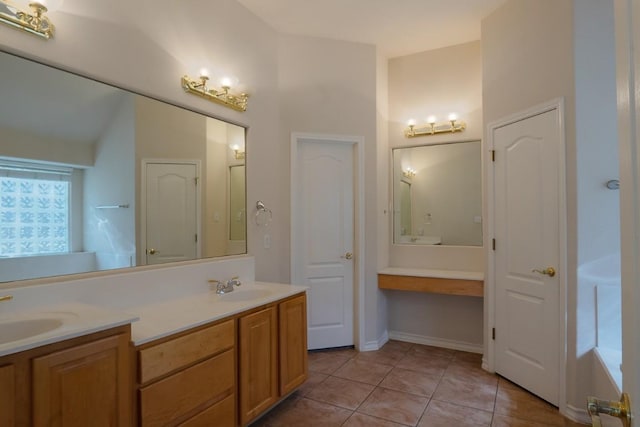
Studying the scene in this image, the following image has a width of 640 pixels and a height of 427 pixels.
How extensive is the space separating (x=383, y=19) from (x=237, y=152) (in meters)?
1.77

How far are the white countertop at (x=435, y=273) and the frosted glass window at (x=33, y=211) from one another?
269 cm

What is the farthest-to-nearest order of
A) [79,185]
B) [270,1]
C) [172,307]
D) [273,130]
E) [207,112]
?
[273,130]
[270,1]
[207,112]
[172,307]
[79,185]

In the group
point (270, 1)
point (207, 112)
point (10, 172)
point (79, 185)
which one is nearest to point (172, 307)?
point (79, 185)

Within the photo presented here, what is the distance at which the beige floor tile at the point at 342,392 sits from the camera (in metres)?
2.54

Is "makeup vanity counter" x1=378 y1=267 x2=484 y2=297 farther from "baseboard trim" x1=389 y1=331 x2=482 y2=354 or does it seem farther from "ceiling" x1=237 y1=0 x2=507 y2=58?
"ceiling" x1=237 y1=0 x2=507 y2=58

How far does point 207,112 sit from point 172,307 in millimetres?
1375

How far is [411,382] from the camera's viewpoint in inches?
112

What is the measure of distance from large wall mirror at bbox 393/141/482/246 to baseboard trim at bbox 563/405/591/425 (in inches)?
60.6

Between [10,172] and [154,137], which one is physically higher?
[154,137]

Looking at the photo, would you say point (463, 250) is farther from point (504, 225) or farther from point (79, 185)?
point (79, 185)

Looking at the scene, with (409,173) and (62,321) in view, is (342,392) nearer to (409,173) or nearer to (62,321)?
(62,321)

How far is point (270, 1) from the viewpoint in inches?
112

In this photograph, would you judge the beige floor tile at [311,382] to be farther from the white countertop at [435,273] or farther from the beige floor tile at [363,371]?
the white countertop at [435,273]

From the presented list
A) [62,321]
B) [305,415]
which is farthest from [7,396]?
[305,415]
